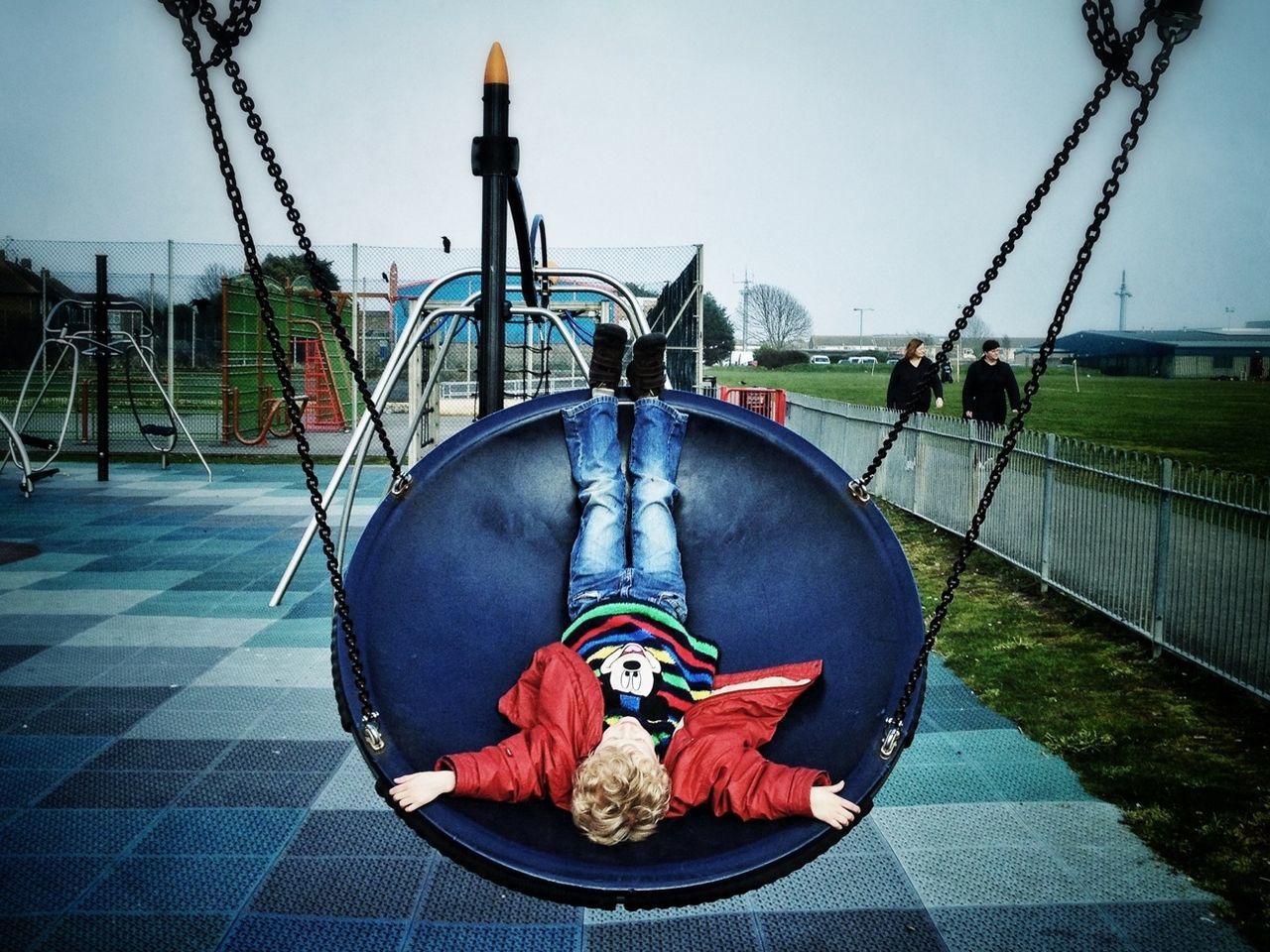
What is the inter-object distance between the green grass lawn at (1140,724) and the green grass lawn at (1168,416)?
23.1 ft

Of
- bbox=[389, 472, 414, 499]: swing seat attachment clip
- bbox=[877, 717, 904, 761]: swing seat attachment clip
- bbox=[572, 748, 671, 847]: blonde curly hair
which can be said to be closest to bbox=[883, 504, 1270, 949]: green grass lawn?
bbox=[877, 717, 904, 761]: swing seat attachment clip

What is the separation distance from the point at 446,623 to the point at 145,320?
12.0m

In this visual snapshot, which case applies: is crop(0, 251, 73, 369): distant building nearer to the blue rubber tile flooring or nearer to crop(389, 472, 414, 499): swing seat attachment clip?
the blue rubber tile flooring

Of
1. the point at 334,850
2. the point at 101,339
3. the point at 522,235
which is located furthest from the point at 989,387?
the point at 101,339

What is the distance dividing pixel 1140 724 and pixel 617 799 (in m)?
2.75

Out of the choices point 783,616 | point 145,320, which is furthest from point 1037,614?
point 145,320

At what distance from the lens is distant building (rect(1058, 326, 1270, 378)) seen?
20094mm

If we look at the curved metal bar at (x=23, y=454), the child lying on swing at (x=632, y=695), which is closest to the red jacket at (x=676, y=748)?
the child lying on swing at (x=632, y=695)

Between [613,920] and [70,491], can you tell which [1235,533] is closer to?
[613,920]

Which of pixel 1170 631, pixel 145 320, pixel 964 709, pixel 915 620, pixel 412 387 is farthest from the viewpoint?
pixel 145 320

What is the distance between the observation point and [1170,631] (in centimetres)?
461

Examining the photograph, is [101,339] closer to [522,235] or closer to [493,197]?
[522,235]

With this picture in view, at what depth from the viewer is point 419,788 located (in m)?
1.87

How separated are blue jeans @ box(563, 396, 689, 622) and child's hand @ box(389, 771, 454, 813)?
2.55 feet
